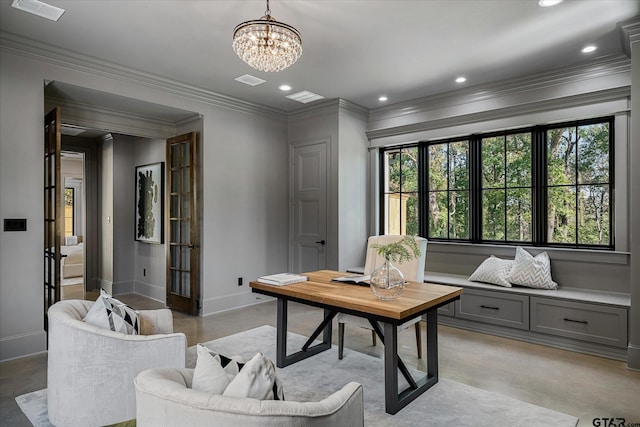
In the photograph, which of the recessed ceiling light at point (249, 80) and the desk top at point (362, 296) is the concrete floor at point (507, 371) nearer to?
the desk top at point (362, 296)

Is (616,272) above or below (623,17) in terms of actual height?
below

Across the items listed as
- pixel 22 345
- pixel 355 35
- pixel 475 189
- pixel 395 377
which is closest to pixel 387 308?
pixel 395 377

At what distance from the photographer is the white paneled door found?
522 cm

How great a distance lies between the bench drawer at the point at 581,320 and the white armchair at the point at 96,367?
331 cm

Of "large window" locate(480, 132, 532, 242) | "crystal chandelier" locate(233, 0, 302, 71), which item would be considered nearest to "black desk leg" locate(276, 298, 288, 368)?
"crystal chandelier" locate(233, 0, 302, 71)

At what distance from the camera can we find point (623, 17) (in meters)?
2.89

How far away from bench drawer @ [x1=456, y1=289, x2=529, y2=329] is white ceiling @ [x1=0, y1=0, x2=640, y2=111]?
2.31 metres

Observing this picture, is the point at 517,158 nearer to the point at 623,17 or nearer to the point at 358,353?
the point at 623,17

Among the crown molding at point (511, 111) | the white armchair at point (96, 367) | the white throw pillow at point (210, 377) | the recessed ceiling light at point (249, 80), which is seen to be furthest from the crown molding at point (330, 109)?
the white throw pillow at point (210, 377)

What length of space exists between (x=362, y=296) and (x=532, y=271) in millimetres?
2335

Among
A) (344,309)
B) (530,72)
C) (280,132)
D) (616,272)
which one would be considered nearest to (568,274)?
(616,272)

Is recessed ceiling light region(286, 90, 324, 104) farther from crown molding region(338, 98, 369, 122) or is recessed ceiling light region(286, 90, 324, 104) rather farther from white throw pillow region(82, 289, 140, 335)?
white throw pillow region(82, 289, 140, 335)

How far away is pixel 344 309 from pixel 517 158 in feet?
10.2

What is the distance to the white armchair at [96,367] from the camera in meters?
1.94
